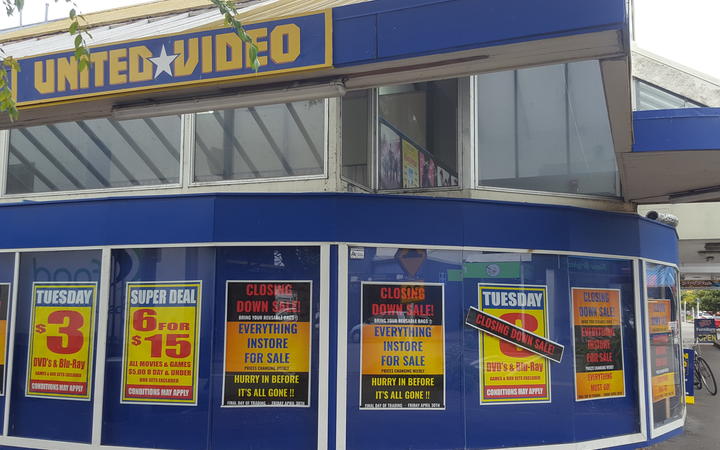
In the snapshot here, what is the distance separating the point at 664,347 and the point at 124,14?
9.40 meters

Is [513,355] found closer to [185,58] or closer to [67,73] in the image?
[185,58]

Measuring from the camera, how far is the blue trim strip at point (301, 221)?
7.25 meters

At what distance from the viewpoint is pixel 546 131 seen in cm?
876

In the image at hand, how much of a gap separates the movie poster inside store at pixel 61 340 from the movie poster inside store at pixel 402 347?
335cm

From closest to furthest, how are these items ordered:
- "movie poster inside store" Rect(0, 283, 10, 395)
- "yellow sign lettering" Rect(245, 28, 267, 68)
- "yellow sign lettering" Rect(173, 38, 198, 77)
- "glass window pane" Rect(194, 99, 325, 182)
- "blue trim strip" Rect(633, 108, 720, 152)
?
"yellow sign lettering" Rect(245, 28, 267, 68)
"yellow sign lettering" Rect(173, 38, 198, 77)
"blue trim strip" Rect(633, 108, 720, 152)
"glass window pane" Rect(194, 99, 325, 182)
"movie poster inside store" Rect(0, 283, 10, 395)

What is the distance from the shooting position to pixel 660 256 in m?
9.29

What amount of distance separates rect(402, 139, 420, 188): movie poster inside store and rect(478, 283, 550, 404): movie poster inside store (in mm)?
1861

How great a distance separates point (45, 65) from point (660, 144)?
6351mm

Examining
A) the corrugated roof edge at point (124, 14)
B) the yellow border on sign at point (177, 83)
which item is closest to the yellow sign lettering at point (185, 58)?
the yellow border on sign at point (177, 83)

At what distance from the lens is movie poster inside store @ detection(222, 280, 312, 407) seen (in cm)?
717

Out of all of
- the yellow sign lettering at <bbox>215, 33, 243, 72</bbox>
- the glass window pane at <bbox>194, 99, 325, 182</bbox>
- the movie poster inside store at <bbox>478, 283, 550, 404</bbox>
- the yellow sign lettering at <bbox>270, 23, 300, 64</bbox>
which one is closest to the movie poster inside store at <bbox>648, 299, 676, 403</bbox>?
the movie poster inside store at <bbox>478, 283, 550, 404</bbox>

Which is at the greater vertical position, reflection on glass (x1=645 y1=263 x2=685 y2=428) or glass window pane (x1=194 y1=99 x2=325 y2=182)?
glass window pane (x1=194 y1=99 x2=325 y2=182)

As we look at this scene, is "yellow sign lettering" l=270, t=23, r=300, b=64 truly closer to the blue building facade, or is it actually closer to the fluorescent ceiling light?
the fluorescent ceiling light

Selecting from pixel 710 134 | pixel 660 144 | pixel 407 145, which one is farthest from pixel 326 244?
pixel 710 134
